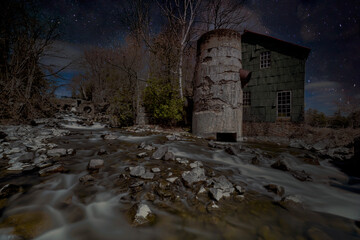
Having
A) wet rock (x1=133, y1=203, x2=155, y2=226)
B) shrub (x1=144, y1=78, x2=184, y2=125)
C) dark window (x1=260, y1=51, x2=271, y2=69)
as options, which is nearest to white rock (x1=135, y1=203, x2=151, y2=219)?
wet rock (x1=133, y1=203, x2=155, y2=226)

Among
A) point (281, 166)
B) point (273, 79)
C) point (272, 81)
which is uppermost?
point (273, 79)

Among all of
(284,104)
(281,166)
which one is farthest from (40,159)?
(284,104)

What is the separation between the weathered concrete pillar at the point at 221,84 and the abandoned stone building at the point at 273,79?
17.7 feet

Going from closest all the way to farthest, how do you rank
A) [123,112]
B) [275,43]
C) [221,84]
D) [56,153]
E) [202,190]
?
[202,190]
[56,153]
[221,84]
[123,112]
[275,43]

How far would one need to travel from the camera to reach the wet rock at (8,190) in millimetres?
Result: 1623

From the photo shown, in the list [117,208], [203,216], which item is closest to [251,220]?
[203,216]

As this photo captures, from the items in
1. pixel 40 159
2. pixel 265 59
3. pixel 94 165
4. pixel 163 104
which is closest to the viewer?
pixel 94 165

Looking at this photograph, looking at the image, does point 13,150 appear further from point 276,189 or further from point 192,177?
point 276,189

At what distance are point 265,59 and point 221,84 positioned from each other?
7.23 m

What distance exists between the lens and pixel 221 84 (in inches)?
237

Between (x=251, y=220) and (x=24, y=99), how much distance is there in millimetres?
9985

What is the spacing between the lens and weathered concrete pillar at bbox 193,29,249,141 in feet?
19.7

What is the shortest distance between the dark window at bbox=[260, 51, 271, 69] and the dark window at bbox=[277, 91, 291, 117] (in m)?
2.44

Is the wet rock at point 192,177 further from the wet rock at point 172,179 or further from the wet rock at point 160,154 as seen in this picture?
the wet rock at point 160,154
